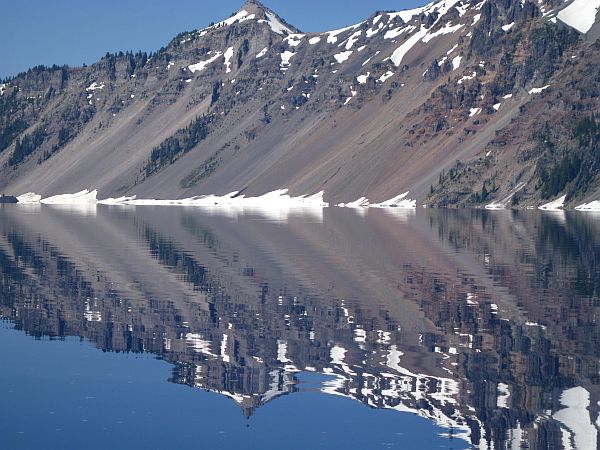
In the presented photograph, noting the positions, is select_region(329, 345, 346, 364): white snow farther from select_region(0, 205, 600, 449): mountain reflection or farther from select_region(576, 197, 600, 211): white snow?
select_region(576, 197, 600, 211): white snow

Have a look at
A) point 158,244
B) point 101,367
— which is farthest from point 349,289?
point 158,244

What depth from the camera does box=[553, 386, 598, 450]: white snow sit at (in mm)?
28766

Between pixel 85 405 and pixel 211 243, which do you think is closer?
pixel 85 405

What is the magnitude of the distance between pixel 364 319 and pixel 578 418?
19.3 meters

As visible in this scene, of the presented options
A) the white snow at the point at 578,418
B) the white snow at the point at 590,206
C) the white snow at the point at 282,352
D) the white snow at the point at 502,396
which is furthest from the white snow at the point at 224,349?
the white snow at the point at 590,206

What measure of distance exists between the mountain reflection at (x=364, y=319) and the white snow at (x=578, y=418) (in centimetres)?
6

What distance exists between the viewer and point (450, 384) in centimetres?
3516

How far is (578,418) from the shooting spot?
3091 cm

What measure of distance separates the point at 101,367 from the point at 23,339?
733 cm

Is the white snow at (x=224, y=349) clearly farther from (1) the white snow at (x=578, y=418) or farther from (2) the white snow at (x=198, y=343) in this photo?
(1) the white snow at (x=578, y=418)

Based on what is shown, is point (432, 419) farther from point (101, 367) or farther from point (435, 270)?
point (435, 270)

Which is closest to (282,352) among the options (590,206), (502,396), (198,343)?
(198,343)

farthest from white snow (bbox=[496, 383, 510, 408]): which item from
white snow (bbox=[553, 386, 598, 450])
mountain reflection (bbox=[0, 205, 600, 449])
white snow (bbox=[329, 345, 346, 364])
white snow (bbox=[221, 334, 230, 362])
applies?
white snow (bbox=[221, 334, 230, 362])

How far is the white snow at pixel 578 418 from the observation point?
28766 millimetres
